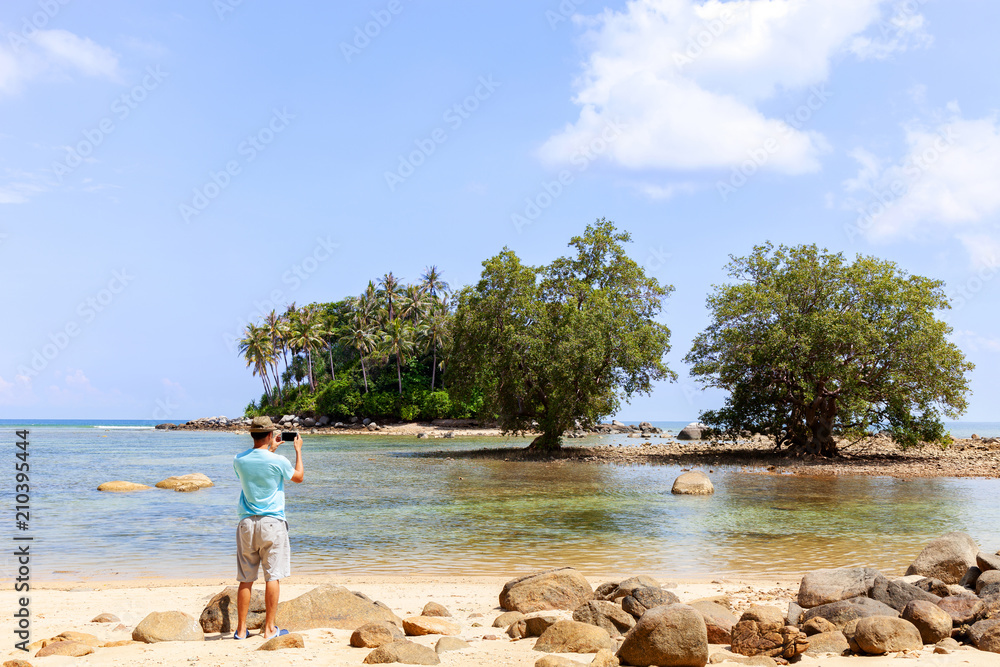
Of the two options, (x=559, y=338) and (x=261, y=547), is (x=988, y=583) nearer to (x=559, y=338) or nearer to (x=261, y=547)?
(x=261, y=547)

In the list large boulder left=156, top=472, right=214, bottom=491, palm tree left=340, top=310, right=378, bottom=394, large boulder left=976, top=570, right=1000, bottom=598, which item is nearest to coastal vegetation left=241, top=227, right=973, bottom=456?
large boulder left=156, top=472, right=214, bottom=491

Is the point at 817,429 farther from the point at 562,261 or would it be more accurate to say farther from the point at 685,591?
the point at 685,591

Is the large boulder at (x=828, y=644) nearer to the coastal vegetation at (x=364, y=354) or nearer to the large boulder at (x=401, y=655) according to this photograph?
the large boulder at (x=401, y=655)

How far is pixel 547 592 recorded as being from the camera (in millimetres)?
8844

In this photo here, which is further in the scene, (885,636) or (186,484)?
(186,484)

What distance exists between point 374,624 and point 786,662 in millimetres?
3758

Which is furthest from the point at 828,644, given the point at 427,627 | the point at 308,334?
the point at 308,334

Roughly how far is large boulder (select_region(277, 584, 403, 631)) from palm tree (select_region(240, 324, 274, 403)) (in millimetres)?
83582

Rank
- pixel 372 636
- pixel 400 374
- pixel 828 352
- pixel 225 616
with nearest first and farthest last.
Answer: pixel 372 636 → pixel 225 616 → pixel 828 352 → pixel 400 374

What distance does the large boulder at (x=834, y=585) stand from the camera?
819cm

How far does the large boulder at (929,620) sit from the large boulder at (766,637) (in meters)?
1.27

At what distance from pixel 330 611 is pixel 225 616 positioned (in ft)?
3.43

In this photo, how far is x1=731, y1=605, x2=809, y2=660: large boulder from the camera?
21.4 ft
